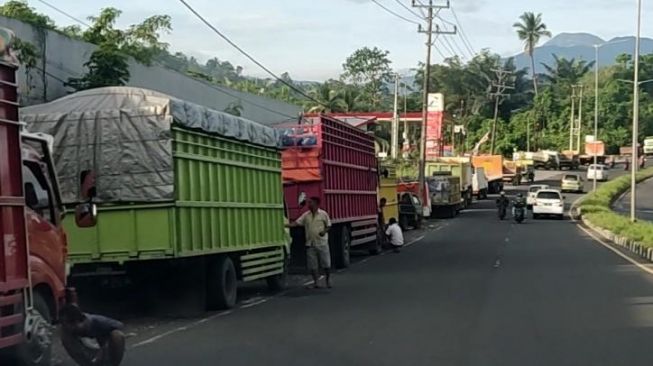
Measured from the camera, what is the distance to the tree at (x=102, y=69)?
72.3 feet

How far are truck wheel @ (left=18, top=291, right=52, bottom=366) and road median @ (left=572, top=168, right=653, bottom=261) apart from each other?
21304 mm

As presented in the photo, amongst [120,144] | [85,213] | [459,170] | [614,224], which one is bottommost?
[614,224]

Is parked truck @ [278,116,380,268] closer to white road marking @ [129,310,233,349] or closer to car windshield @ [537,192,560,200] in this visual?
white road marking @ [129,310,233,349]

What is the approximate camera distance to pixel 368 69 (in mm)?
122125

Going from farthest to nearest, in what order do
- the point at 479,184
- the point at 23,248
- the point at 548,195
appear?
1. the point at 479,184
2. the point at 548,195
3. the point at 23,248

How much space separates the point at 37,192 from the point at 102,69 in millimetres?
12597

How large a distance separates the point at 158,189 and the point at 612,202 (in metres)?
56.6

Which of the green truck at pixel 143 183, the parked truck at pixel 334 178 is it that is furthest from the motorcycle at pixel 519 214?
the green truck at pixel 143 183

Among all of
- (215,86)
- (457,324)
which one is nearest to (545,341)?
(457,324)

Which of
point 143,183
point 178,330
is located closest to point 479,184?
point 143,183

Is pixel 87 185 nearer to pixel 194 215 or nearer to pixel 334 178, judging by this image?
pixel 194 215

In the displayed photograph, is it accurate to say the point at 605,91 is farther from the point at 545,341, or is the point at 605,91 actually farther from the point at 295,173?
the point at 545,341

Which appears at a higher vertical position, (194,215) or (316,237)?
(194,215)

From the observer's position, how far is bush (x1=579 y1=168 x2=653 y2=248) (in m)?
33.4
